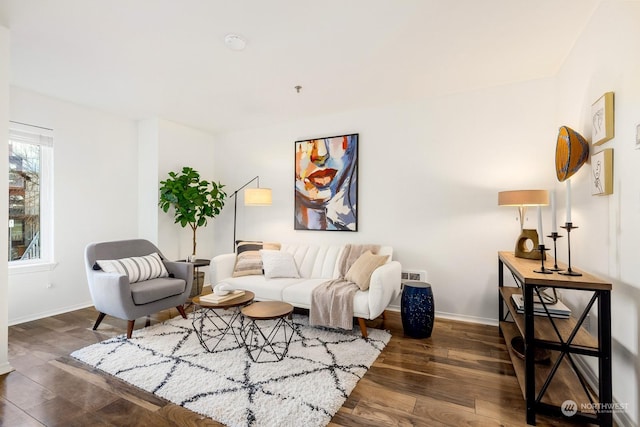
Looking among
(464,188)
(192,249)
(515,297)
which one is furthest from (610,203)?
(192,249)

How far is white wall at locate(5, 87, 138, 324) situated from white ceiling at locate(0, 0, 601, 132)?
11.3 inches

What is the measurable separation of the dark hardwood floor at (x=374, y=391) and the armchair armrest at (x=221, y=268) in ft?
3.91

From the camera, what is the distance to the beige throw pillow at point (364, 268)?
308cm

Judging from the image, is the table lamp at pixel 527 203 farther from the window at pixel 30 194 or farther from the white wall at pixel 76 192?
the window at pixel 30 194

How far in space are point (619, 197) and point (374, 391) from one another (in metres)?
1.89

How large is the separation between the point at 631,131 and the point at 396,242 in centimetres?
239

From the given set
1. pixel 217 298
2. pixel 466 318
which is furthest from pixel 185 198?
pixel 466 318

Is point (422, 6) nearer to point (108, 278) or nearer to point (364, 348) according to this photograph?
point (364, 348)

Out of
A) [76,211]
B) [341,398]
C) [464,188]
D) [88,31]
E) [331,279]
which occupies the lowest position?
[341,398]

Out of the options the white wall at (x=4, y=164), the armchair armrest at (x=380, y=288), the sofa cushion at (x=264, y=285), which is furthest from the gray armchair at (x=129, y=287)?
the armchair armrest at (x=380, y=288)

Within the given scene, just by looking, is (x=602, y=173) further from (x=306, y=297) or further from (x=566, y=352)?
(x=306, y=297)

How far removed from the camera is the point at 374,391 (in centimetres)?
205

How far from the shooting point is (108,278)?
9.46 feet

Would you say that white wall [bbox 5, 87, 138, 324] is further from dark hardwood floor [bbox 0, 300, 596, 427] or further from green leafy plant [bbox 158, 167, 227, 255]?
dark hardwood floor [bbox 0, 300, 596, 427]
